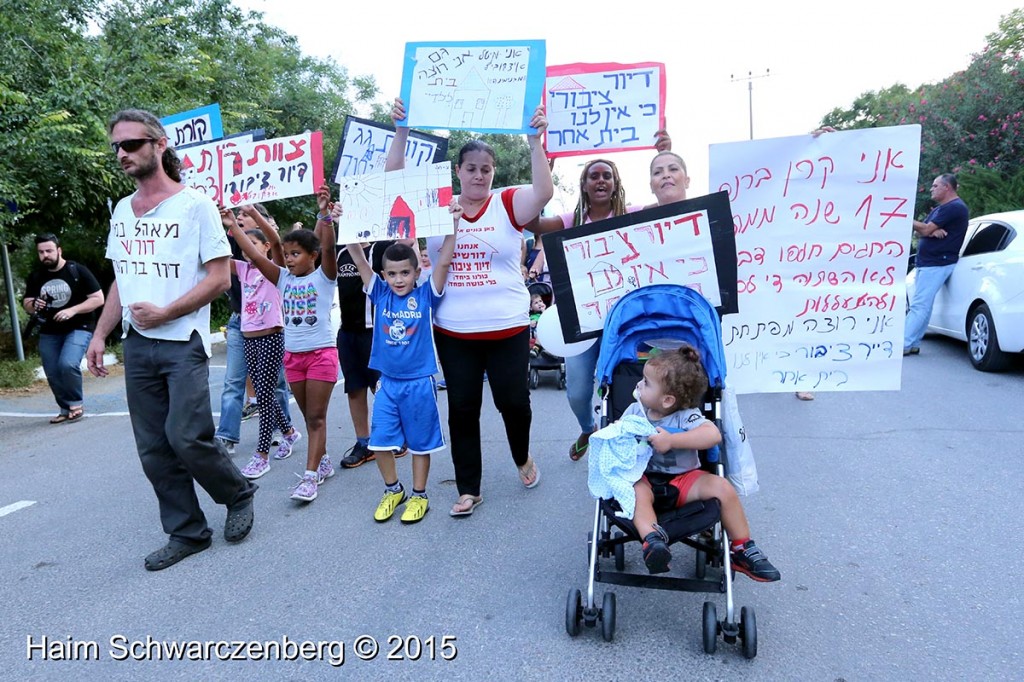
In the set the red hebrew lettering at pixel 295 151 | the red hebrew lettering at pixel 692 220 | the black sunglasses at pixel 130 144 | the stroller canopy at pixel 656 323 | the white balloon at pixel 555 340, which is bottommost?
the white balloon at pixel 555 340

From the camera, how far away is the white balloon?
424 cm

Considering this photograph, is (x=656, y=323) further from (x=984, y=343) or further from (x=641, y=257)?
(x=984, y=343)

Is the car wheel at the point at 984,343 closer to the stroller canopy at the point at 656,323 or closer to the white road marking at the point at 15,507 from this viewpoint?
the stroller canopy at the point at 656,323

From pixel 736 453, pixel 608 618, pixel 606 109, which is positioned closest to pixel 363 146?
pixel 606 109

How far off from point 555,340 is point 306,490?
1.76m

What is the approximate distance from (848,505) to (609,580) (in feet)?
6.33

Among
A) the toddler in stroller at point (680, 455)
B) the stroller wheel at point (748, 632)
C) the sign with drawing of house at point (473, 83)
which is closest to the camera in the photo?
the stroller wheel at point (748, 632)

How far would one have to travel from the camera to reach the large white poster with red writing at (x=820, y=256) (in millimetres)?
3678

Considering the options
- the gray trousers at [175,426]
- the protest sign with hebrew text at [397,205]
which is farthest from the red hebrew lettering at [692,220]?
the gray trousers at [175,426]

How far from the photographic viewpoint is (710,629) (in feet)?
8.64

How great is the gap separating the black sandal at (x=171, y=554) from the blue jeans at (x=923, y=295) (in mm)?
7804

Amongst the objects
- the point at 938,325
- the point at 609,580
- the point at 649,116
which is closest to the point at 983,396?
the point at 938,325

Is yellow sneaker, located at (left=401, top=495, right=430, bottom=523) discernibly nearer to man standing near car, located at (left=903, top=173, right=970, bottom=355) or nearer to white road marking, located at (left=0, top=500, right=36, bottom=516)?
white road marking, located at (left=0, top=500, right=36, bottom=516)

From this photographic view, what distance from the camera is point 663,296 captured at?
3.31 meters
